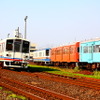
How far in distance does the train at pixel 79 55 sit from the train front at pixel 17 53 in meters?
5.87

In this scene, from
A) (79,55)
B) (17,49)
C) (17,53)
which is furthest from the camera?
(79,55)

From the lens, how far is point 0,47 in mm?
21953

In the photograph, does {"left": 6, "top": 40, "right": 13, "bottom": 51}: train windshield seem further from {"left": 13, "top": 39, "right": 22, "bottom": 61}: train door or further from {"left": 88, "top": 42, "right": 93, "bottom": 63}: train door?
{"left": 88, "top": 42, "right": 93, "bottom": 63}: train door

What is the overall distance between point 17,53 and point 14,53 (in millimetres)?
272

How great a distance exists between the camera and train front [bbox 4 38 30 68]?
19969mm

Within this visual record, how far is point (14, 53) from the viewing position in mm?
20219

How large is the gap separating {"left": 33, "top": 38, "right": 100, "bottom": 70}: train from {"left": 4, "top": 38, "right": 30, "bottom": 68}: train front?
5.87 metres

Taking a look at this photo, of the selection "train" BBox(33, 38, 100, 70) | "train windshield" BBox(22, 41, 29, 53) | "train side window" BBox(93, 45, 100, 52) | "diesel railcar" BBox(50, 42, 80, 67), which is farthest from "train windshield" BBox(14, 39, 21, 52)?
"diesel railcar" BBox(50, 42, 80, 67)

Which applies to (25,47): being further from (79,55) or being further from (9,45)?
(79,55)

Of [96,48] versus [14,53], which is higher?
[96,48]

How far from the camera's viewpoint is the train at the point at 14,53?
20.0 m

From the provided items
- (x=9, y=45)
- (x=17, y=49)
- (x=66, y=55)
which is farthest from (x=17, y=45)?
(x=66, y=55)

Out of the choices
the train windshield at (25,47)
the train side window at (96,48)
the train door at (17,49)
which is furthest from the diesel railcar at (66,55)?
the train door at (17,49)

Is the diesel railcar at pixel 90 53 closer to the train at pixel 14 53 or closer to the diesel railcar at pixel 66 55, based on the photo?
the diesel railcar at pixel 66 55
